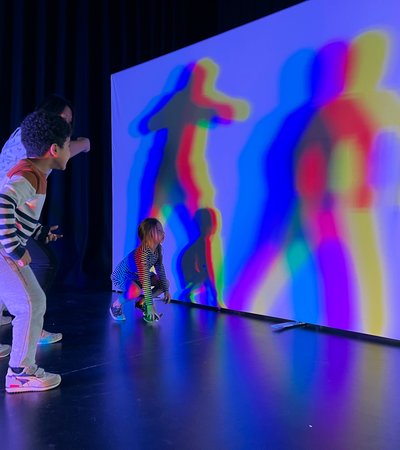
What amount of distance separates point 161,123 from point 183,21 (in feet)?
6.38

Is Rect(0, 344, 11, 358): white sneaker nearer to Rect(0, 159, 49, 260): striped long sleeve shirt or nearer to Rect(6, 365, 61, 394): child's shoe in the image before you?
Rect(6, 365, 61, 394): child's shoe

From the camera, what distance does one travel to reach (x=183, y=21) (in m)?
4.91

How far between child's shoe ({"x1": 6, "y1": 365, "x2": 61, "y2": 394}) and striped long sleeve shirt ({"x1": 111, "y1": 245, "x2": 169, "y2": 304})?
109cm

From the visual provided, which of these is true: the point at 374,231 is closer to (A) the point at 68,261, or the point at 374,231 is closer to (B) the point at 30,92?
(A) the point at 68,261

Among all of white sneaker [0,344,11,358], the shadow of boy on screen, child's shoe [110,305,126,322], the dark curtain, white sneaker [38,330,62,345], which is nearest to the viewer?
white sneaker [0,344,11,358]

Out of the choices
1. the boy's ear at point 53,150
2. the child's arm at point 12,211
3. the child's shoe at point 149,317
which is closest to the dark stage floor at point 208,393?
the child's shoe at point 149,317

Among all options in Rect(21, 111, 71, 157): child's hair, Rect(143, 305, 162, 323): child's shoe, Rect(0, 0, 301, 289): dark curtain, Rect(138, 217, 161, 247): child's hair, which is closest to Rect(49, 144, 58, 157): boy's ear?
Rect(21, 111, 71, 157): child's hair

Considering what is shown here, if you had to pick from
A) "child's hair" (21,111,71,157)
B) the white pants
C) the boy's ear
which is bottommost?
the white pants

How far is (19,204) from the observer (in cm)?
168

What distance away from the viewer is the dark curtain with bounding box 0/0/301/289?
390 centimetres

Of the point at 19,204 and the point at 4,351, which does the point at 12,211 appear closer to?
the point at 19,204

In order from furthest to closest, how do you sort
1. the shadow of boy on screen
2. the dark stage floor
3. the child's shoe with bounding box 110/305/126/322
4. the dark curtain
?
the dark curtain
the shadow of boy on screen
the child's shoe with bounding box 110/305/126/322
the dark stage floor

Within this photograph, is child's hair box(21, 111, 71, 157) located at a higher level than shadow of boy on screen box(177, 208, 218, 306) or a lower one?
higher

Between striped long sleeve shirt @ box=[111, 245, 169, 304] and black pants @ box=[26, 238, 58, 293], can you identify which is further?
striped long sleeve shirt @ box=[111, 245, 169, 304]
